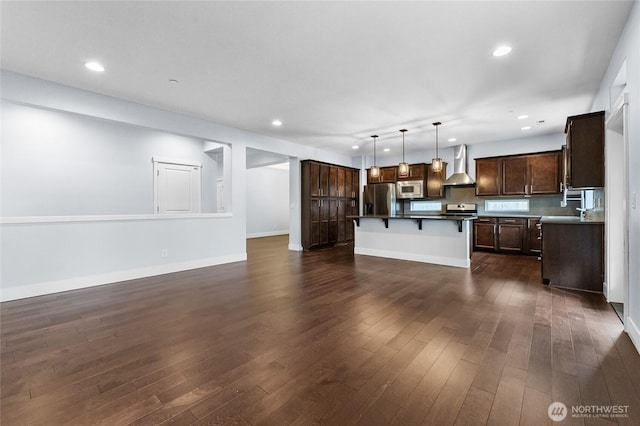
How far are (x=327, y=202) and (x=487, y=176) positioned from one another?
404 centimetres

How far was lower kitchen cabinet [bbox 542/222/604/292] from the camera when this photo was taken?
360 centimetres

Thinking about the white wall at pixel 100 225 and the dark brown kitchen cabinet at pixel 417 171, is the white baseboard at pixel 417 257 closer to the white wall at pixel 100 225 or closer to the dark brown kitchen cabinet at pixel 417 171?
the white wall at pixel 100 225

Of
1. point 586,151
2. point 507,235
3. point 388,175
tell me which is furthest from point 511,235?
point 388,175

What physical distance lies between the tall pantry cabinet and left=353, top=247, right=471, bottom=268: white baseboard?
133cm

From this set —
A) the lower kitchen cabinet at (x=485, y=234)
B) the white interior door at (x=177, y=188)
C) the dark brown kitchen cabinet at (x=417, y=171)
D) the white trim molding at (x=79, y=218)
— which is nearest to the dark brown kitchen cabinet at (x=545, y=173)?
the lower kitchen cabinet at (x=485, y=234)

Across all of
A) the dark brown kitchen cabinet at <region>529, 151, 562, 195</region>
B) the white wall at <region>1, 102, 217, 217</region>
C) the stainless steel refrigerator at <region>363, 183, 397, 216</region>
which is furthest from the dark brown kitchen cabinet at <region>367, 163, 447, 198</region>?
the white wall at <region>1, 102, 217, 217</region>

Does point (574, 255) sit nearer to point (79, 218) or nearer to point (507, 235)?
point (507, 235)

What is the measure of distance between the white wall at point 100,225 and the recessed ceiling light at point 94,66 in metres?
0.86

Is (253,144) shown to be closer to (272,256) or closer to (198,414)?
(272,256)

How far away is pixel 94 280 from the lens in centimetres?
402

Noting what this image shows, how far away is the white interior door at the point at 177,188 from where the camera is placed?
6.71m

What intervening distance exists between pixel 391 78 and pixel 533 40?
1.40 meters

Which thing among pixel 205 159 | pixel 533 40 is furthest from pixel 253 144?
pixel 533 40

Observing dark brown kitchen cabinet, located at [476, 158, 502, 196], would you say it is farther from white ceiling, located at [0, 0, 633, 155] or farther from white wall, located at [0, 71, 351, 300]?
white wall, located at [0, 71, 351, 300]
